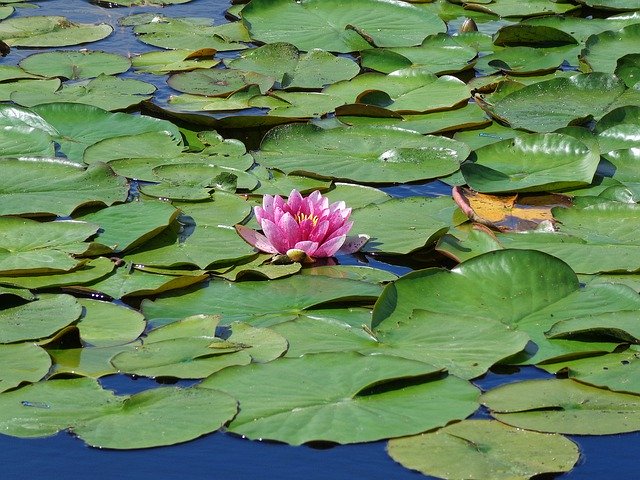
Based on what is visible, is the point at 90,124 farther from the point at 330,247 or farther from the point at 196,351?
the point at 196,351

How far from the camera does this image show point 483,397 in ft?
8.34

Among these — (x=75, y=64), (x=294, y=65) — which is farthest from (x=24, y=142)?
(x=294, y=65)

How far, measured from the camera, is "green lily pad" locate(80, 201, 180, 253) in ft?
10.8

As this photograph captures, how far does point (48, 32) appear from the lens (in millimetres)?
5520

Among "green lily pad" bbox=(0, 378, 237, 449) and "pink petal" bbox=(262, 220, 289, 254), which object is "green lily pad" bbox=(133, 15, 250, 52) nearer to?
"pink petal" bbox=(262, 220, 289, 254)

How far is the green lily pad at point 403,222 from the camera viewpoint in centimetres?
332

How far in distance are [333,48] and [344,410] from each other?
3.20 m

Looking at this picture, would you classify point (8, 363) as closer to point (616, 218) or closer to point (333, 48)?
point (616, 218)

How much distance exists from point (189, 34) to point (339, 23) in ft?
2.64

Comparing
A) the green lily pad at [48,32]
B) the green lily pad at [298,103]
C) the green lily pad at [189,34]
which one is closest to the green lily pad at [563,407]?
the green lily pad at [298,103]

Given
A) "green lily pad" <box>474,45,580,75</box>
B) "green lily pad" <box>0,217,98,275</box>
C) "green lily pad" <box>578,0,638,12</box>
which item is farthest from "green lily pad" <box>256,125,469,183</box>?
"green lily pad" <box>578,0,638,12</box>

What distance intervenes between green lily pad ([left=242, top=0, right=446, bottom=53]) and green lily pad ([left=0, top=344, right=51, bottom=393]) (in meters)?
2.99

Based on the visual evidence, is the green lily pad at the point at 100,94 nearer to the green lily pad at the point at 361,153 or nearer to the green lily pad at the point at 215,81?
the green lily pad at the point at 215,81

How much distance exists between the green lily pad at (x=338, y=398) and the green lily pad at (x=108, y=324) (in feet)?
1.16
